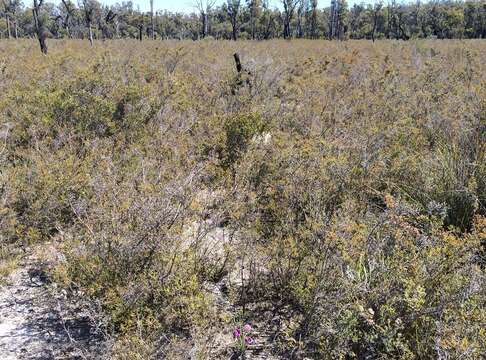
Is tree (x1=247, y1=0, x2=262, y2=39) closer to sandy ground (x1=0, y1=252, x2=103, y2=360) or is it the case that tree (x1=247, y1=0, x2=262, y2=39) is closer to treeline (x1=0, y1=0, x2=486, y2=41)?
treeline (x1=0, y1=0, x2=486, y2=41)

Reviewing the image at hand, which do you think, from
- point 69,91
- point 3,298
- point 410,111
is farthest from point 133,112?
point 410,111

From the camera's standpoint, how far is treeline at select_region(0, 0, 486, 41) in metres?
56.3

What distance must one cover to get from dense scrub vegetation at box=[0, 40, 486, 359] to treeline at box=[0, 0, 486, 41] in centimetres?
4376

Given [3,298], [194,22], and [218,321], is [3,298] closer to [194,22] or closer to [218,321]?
[218,321]

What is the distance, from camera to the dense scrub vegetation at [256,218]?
2.88 meters

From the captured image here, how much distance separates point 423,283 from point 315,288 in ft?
2.38

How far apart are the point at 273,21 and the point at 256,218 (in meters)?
68.3

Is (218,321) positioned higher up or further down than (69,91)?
further down

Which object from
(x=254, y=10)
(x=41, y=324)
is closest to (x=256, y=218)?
(x=41, y=324)

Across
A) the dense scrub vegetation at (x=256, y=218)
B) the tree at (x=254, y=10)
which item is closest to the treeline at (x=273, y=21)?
the tree at (x=254, y=10)

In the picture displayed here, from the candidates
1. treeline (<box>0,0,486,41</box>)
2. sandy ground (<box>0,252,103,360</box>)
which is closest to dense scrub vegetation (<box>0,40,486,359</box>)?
sandy ground (<box>0,252,103,360</box>)

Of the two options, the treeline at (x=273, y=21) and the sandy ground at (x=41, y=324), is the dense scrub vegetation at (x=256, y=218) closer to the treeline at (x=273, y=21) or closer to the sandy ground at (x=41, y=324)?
the sandy ground at (x=41, y=324)

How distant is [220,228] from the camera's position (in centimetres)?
467

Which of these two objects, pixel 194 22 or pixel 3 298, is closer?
pixel 3 298
